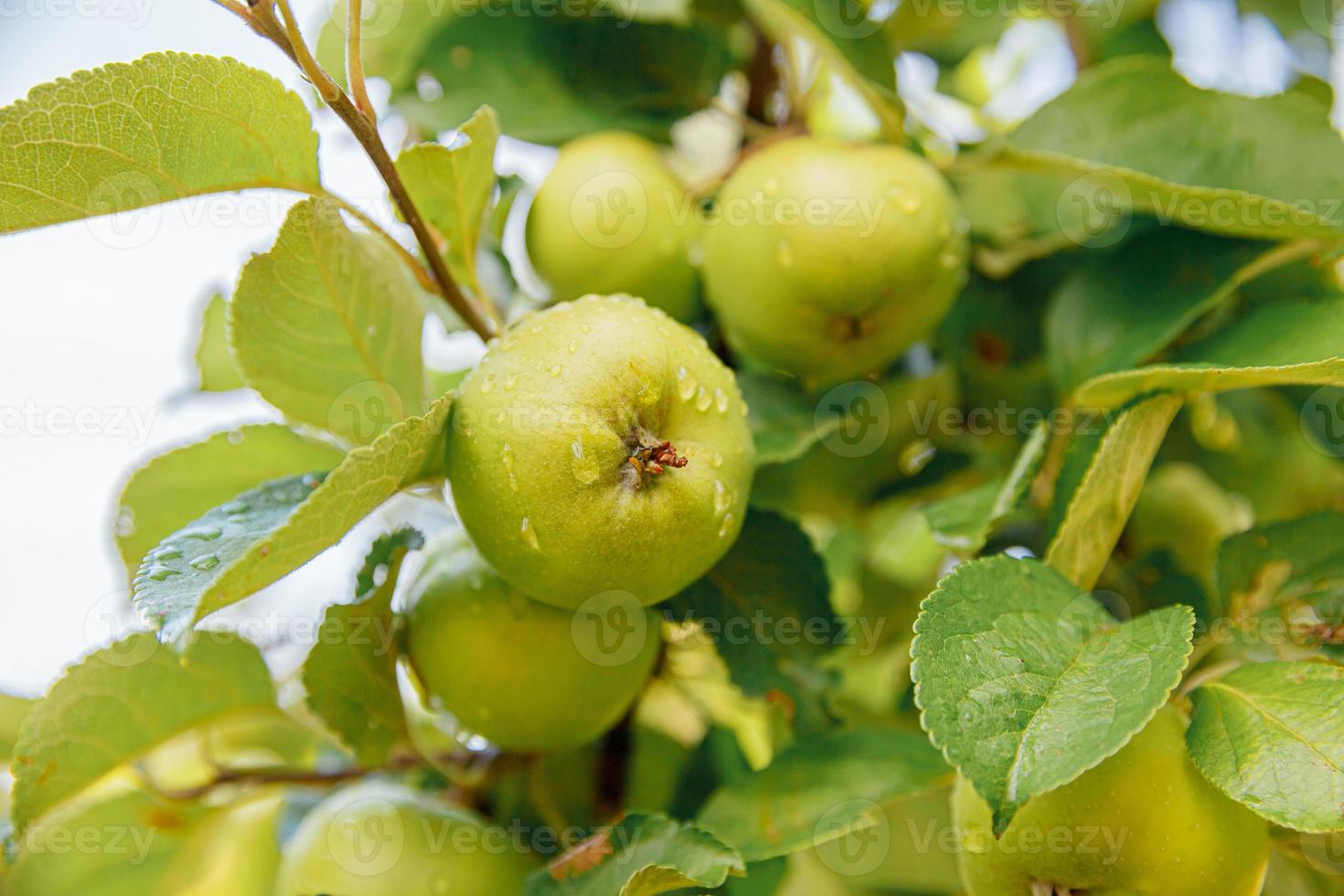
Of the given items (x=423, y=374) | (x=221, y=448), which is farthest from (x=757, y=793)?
(x=221, y=448)

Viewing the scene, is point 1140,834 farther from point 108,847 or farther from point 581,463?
point 108,847

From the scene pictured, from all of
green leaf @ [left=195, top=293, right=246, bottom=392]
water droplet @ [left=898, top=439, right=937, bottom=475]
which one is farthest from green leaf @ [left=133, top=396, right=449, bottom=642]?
water droplet @ [left=898, top=439, right=937, bottom=475]

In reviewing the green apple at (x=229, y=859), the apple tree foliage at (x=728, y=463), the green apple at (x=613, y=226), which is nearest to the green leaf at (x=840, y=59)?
the apple tree foliage at (x=728, y=463)

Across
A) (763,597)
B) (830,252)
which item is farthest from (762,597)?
(830,252)

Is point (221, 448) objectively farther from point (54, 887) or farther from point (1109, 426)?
point (1109, 426)

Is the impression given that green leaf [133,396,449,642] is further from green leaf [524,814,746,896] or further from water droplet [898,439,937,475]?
water droplet [898,439,937,475]

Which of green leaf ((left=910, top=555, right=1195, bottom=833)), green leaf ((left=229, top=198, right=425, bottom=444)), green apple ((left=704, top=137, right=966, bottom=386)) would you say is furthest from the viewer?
green apple ((left=704, top=137, right=966, bottom=386))

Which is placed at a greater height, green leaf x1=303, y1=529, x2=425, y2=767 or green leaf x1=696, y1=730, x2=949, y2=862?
green leaf x1=303, y1=529, x2=425, y2=767

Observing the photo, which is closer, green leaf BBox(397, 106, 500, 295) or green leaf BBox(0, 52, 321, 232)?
green leaf BBox(0, 52, 321, 232)
